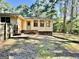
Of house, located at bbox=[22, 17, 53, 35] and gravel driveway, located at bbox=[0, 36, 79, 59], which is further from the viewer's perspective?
house, located at bbox=[22, 17, 53, 35]

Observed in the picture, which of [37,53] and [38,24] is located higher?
[38,24]

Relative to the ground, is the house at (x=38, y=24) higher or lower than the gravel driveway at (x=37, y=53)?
higher

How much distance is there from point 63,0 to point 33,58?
40.7 meters

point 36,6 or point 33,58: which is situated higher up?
point 36,6

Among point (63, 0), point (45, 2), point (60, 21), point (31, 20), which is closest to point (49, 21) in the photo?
point (31, 20)

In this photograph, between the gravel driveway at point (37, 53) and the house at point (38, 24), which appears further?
the house at point (38, 24)

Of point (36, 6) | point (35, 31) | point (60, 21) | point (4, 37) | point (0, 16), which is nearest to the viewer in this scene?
point (4, 37)

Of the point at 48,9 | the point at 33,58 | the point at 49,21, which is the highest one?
the point at 48,9

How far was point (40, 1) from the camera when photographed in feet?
196

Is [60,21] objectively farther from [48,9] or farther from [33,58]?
[33,58]

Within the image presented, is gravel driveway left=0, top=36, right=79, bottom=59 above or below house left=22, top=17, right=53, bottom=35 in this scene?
below

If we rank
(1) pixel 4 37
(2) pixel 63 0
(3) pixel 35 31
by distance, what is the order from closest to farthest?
(1) pixel 4 37, (3) pixel 35 31, (2) pixel 63 0

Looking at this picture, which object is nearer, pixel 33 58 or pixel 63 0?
pixel 33 58

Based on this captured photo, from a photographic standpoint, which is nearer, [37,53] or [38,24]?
[37,53]
